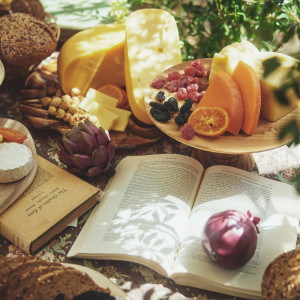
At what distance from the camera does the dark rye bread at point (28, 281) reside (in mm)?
841

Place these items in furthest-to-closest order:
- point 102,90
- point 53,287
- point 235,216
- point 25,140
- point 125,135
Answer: point 102,90 < point 125,135 < point 25,140 < point 235,216 < point 53,287

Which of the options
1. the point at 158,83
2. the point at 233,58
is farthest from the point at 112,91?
the point at 233,58

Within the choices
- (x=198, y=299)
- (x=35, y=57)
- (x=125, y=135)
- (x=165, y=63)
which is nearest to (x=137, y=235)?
(x=198, y=299)

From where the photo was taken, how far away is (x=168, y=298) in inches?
38.9

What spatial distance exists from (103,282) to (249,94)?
2.12ft

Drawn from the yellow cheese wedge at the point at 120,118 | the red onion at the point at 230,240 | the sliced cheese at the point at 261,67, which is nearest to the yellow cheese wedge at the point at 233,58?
the sliced cheese at the point at 261,67

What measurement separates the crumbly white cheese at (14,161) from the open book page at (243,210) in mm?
501

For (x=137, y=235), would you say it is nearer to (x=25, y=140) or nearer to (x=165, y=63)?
(x=25, y=140)

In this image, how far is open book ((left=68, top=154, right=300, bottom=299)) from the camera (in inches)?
38.4

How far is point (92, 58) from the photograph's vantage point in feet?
4.89

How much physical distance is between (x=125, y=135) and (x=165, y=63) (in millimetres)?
310

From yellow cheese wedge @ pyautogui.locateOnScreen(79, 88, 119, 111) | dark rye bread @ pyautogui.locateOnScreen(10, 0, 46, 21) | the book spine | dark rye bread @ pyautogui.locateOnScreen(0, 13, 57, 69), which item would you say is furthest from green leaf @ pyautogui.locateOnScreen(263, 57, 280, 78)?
dark rye bread @ pyautogui.locateOnScreen(10, 0, 46, 21)

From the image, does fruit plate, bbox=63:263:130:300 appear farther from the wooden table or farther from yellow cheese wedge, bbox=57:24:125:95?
yellow cheese wedge, bbox=57:24:125:95

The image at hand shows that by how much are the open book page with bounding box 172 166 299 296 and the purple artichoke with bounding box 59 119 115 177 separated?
1.04ft
